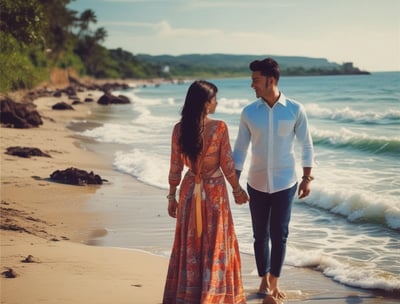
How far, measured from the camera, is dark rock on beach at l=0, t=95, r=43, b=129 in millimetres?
18688

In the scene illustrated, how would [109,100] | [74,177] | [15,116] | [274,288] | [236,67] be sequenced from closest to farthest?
[274,288] → [74,177] → [15,116] → [109,100] → [236,67]

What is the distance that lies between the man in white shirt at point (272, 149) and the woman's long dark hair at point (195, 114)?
506 mm

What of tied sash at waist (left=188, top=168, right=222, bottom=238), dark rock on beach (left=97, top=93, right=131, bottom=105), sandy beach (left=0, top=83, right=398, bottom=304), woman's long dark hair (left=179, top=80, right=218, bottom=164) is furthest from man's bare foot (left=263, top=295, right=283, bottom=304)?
dark rock on beach (left=97, top=93, right=131, bottom=105)

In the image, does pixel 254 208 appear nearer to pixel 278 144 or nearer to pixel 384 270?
pixel 278 144

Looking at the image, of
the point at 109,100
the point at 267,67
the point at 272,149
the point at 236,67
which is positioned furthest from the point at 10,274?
the point at 236,67

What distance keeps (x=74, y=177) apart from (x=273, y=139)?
20.7 feet

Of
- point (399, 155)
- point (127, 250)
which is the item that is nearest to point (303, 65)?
point (399, 155)

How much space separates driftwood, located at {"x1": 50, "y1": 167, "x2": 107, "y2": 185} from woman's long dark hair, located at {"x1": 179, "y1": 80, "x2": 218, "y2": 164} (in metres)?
6.24

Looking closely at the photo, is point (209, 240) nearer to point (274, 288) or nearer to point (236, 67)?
point (274, 288)

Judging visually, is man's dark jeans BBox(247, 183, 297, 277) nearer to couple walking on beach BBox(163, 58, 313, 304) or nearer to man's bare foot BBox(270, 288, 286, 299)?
couple walking on beach BBox(163, 58, 313, 304)

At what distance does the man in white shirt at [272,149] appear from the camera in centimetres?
449

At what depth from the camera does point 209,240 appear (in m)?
4.14

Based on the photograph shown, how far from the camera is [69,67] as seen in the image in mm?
78062

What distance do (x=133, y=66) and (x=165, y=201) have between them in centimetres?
12332
